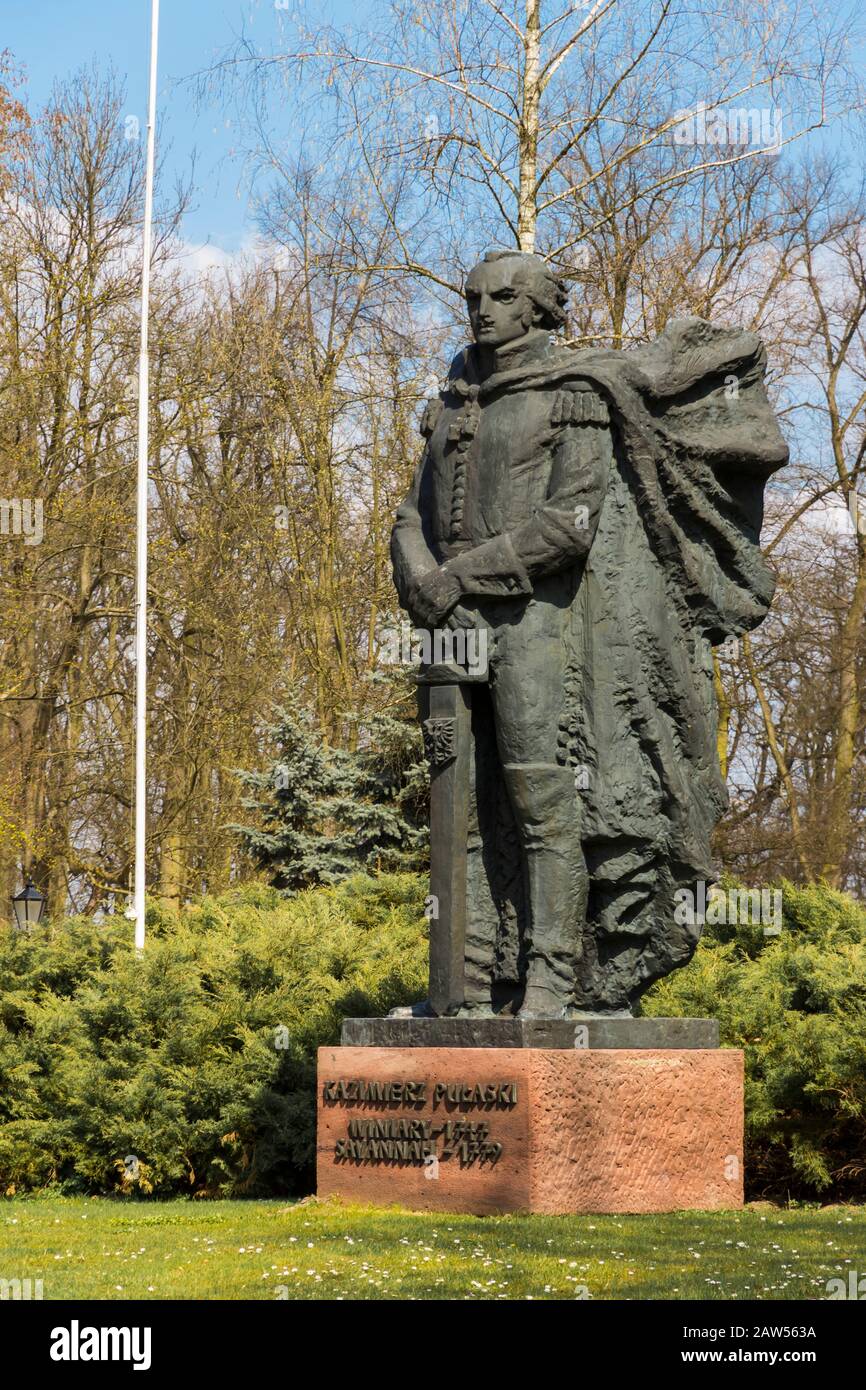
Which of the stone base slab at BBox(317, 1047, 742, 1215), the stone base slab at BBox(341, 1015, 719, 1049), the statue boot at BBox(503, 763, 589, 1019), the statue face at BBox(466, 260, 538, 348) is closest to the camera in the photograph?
the stone base slab at BBox(317, 1047, 742, 1215)

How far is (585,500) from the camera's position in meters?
8.84

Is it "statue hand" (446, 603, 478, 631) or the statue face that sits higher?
the statue face

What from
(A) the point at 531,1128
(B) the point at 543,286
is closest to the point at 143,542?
(B) the point at 543,286

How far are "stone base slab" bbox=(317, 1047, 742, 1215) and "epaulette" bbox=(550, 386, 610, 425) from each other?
2.82 metres

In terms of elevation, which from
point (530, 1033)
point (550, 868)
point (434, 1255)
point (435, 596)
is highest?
point (435, 596)

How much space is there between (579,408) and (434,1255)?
3.83 meters

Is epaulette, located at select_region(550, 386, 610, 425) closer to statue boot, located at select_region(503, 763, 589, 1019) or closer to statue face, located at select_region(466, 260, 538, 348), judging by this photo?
statue face, located at select_region(466, 260, 538, 348)

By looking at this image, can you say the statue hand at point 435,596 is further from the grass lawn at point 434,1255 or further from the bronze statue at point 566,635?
the grass lawn at point 434,1255

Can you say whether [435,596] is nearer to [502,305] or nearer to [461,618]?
[461,618]

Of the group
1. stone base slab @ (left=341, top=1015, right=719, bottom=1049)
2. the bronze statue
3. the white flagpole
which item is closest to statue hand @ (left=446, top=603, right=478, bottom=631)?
the bronze statue

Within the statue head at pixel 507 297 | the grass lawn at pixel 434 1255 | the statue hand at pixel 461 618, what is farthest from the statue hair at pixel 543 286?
the grass lawn at pixel 434 1255

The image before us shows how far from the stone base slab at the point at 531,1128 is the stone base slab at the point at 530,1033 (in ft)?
0.26

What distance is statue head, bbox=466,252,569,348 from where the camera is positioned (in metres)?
9.10

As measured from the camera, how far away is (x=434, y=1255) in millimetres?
7176
